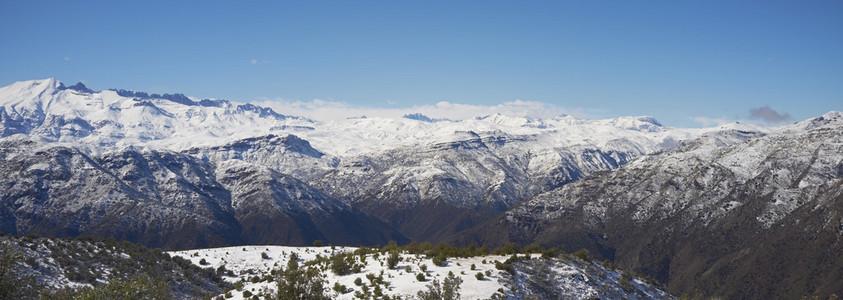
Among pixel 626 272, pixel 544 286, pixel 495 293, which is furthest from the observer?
pixel 626 272

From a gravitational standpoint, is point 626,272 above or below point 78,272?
above

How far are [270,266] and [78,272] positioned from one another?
99.3 feet

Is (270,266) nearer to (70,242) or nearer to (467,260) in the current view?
(70,242)

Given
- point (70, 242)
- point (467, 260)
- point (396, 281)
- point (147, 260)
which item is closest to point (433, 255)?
point (467, 260)

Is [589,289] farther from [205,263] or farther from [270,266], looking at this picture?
[205,263]

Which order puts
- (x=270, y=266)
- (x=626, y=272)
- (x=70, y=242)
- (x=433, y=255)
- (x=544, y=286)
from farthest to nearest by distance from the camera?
(x=270, y=266)
(x=70, y=242)
(x=626, y=272)
(x=433, y=255)
(x=544, y=286)

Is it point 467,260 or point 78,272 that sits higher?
point 467,260

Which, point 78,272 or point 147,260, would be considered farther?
point 147,260

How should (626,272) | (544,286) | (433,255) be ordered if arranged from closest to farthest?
(544,286) → (433,255) → (626,272)

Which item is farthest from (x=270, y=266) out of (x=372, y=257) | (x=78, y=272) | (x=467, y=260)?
(x=467, y=260)

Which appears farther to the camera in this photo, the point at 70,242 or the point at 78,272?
the point at 70,242

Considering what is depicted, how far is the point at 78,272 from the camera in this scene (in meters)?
78.8

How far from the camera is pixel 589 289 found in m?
61.2

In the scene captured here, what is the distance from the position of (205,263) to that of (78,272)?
2548cm
